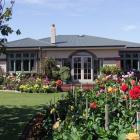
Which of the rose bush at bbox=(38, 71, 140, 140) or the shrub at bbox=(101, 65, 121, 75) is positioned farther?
the shrub at bbox=(101, 65, 121, 75)

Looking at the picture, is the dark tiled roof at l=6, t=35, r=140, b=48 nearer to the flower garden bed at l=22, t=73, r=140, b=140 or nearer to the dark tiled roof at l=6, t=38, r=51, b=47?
the dark tiled roof at l=6, t=38, r=51, b=47

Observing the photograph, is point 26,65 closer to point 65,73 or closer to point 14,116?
point 65,73

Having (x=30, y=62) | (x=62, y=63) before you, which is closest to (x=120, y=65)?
(x=62, y=63)

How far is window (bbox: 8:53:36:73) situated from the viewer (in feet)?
129

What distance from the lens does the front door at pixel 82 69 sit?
38.4 m

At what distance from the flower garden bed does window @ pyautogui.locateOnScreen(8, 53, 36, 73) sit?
25.7m

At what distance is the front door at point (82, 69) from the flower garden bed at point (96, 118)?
80.5 ft

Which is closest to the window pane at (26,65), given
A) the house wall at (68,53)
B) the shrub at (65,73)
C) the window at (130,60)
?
the house wall at (68,53)

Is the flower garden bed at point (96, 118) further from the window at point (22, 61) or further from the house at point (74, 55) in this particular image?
the window at point (22, 61)

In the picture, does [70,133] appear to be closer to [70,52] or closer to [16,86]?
[16,86]

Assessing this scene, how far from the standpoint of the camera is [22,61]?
1547 inches

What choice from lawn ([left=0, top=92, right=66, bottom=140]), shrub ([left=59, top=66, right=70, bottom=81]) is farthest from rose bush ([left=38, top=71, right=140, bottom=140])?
shrub ([left=59, top=66, right=70, bottom=81])

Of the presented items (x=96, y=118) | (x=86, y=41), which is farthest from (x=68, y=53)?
(x=96, y=118)

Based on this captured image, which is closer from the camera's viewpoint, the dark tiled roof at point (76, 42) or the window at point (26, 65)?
the dark tiled roof at point (76, 42)
